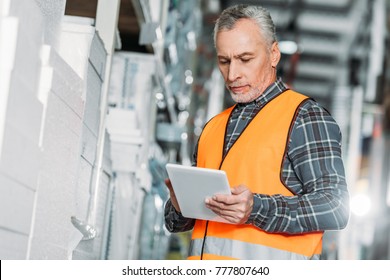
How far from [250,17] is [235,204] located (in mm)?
673

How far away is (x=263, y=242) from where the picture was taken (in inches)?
91.9

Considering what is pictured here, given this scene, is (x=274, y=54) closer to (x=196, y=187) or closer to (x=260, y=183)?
(x=260, y=183)

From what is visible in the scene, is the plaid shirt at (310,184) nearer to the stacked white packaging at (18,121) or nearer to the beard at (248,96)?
the beard at (248,96)

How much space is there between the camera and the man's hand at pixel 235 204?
216 cm

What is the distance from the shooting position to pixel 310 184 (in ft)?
7.61

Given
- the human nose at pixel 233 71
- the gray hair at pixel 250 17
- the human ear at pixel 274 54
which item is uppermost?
the gray hair at pixel 250 17

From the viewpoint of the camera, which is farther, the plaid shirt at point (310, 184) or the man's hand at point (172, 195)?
the man's hand at point (172, 195)

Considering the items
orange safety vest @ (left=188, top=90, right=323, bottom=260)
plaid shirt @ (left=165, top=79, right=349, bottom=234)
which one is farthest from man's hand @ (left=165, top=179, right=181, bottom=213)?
plaid shirt @ (left=165, top=79, right=349, bottom=234)

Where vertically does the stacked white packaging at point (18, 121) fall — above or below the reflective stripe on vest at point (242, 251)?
above

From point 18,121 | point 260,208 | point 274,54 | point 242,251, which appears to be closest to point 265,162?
point 260,208

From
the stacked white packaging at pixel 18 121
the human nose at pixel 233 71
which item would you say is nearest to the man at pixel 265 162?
the human nose at pixel 233 71

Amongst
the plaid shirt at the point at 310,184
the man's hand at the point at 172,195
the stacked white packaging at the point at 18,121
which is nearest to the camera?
the stacked white packaging at the point at 18,121
